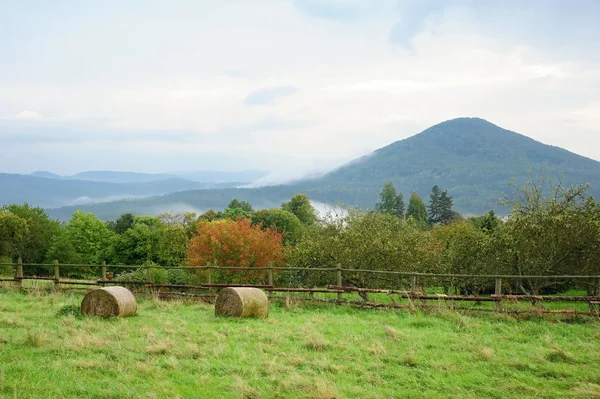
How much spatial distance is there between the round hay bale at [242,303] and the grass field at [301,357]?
0.37m

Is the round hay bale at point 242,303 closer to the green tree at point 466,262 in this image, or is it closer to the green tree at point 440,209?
the green tree at point 466,262

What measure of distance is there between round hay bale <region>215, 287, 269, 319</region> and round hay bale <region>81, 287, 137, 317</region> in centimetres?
240

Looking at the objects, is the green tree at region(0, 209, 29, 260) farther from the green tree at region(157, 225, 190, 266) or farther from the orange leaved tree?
the orange leaved tree

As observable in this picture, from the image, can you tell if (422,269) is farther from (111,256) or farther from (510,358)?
(111,256)

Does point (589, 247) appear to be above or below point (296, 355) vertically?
Result: above

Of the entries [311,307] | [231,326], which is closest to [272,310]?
[311,307]

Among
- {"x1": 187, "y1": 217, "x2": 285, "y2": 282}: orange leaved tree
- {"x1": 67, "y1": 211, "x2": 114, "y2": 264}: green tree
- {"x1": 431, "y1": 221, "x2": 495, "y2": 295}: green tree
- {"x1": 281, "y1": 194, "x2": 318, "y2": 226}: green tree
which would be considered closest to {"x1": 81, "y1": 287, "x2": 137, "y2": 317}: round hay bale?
{"x1": 431, "y1": 221, "x2": 495, "y2": 295}: green tree

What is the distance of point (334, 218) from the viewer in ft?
90.2

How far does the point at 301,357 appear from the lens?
8938mm

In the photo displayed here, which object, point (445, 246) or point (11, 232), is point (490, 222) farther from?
point (11, 232)

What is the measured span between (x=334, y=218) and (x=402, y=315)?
13.7m

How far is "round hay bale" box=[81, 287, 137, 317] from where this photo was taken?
1339 centimetres

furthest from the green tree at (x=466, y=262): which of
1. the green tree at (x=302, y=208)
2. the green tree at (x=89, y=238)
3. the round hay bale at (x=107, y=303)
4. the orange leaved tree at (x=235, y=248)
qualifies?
the green tree at (x=89, y=238)

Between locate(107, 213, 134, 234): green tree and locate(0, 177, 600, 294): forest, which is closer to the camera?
locate(0, 177, 600, 294): forest
